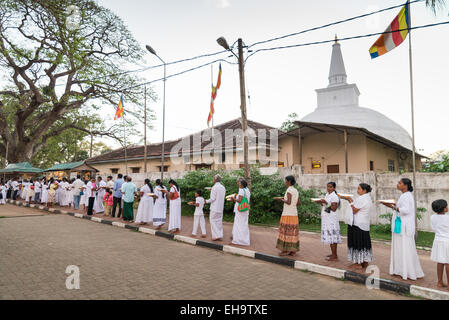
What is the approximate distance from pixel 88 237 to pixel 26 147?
21.7 metres

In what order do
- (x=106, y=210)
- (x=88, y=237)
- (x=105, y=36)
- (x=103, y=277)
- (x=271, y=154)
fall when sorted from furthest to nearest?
(x=105, y=36) → (x=271, y=154) → (x=106, y=210) → (x=88, y=237) → (x=103, y=277)

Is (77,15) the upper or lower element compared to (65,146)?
upper

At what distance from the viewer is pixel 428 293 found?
4.30 meters

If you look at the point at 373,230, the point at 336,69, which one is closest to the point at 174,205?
the point at 373,230

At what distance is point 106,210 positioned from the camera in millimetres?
13203

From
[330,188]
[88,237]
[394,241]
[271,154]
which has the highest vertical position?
[271,154]

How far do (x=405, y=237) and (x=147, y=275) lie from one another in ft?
14.9

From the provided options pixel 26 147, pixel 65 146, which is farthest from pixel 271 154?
pixel 65 146

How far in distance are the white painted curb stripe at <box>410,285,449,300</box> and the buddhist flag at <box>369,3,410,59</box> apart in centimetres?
667

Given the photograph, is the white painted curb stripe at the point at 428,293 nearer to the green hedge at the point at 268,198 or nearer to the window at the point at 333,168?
the green hedge at the point at 268,198

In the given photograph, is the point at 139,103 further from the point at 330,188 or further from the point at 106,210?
the point at 330,188

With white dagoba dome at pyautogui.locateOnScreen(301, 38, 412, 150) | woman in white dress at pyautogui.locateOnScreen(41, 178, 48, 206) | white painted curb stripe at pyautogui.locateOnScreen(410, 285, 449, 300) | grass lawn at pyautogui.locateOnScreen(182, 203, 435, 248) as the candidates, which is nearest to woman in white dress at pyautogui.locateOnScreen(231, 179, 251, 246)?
grass lawn at pyautogui.locateOnScreen(182, 203, 435, 248)

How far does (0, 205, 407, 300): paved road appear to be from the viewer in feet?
13.8

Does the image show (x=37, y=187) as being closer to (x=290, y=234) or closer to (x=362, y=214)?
(x=290, y=234)
